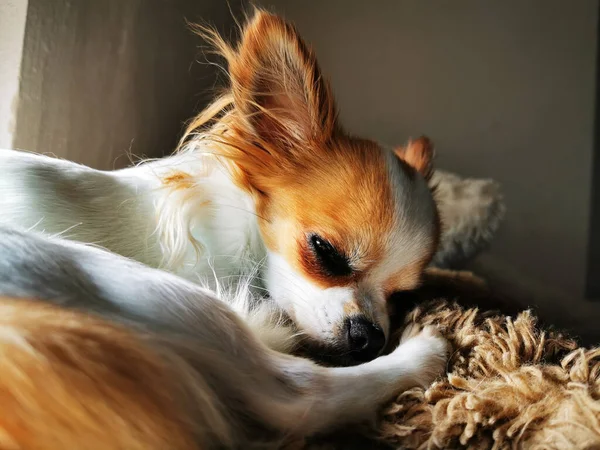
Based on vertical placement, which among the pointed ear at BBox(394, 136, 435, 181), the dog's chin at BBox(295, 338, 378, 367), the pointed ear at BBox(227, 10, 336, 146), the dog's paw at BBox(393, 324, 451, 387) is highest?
the pointed ear at BBox(227, 10, 336, 146)

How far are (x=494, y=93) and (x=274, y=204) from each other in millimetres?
1703

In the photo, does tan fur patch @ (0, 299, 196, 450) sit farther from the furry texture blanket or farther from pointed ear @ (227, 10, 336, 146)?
pointed ear @ (227, 10, 336, 146)

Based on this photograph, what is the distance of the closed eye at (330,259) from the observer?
3.18ft

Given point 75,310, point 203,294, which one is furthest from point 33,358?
point 203,294

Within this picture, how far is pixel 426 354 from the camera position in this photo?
78cm

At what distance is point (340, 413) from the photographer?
26.2 inches

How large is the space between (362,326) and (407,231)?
0.65 ft

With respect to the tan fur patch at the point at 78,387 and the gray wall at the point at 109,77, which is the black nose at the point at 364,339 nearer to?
the tan fur patch at the point at 78,387

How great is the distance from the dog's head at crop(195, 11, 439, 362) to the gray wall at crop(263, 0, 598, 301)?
1.39 m

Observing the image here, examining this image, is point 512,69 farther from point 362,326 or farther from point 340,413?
point 340,413

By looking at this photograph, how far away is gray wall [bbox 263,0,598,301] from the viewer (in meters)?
2.34

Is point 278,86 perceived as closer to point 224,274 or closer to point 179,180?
point 179,180

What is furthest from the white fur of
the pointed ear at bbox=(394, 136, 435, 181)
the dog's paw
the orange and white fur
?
the pointed ear at bbox=(394, 136, 435, 181)

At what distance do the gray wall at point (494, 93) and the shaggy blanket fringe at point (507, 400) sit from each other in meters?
1.60
